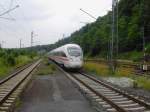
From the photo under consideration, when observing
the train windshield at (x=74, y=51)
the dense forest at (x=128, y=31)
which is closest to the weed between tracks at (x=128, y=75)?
the train windshield at (x=74, y=51)

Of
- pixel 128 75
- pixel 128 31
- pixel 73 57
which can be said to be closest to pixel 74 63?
pixel 73 57

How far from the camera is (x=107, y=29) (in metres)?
100

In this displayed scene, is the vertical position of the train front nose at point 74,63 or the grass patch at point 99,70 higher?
the train front nose at point 74,63

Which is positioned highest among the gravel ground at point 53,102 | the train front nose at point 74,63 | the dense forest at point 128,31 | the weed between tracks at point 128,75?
the dense forest at point 128,31

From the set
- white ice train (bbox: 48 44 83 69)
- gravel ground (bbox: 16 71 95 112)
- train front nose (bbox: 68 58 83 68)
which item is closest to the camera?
gravel ground (bbox: 16 71 95 112)

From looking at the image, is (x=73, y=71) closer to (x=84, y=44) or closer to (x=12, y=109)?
(x=12, y=109)

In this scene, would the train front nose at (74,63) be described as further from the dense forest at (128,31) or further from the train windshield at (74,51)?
the dense forest at (128,31)

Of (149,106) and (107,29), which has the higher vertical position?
(107,29)

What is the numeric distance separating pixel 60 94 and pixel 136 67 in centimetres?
3067

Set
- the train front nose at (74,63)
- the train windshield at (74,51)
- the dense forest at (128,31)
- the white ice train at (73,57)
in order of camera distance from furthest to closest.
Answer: the dense forest at (128,31) < the train windshield at (74,51) < the white ice train at (73,57) < the train front nose at (74,63)

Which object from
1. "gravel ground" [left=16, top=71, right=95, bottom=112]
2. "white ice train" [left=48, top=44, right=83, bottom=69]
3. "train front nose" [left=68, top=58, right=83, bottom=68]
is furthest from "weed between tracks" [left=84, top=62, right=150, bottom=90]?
"gravel ground" [left=16, top=71, right=95, bottom=112]

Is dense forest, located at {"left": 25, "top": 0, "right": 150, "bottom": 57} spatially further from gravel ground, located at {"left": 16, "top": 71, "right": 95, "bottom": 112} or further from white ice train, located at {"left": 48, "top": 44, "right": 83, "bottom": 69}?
gravel ground, located at {"left": 16, "top": 71, "right": 95, "bottom": 112}

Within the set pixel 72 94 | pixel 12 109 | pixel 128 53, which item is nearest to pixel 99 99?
pixel 72 94

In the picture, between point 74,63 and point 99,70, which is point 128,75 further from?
point 74,63
